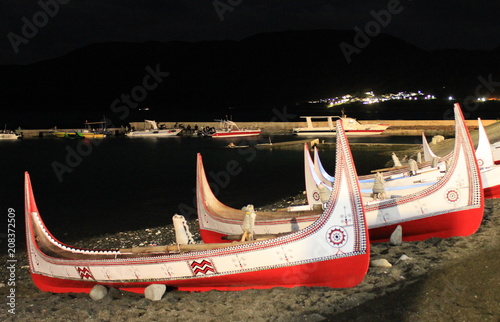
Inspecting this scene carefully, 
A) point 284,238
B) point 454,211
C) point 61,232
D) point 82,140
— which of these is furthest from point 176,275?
point 82,140

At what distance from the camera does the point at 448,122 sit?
60.5 metres

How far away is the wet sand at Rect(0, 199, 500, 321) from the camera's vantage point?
367 inches

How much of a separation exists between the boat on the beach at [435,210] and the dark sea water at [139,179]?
9.99 m

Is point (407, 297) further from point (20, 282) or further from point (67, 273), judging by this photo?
point (20, 282)

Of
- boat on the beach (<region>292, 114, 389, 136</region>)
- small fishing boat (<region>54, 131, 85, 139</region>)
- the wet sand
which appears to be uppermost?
small fishing boat (<region>54, 131, 85, 139</region>)

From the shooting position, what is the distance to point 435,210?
13.3 metres

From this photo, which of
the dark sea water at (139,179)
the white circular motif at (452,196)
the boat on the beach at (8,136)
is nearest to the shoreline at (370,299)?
the white circular motif at (452,196)

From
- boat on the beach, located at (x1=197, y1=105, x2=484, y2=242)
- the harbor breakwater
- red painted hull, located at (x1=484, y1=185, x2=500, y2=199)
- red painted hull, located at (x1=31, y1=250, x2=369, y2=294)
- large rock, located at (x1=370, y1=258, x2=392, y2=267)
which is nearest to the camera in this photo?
red painted hull, located at (x1=31, y1=250, x2=369, y2=294)

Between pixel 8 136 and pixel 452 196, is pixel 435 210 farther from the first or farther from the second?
pixel 8 136

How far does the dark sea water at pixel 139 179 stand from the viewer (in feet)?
80.1

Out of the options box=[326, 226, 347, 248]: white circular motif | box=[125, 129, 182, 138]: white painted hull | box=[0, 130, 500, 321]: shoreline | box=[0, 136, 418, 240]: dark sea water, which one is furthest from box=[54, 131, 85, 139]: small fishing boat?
box=[326, 226, 347, 248]: white circular motif

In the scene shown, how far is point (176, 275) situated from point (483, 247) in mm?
7710

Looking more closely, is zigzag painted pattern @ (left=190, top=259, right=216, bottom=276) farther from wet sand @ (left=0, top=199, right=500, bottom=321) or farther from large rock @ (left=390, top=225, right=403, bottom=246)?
large rock @ (left=390, top=225, right=403, bottom=246)

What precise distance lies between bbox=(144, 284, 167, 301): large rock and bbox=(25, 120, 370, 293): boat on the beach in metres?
0.24
